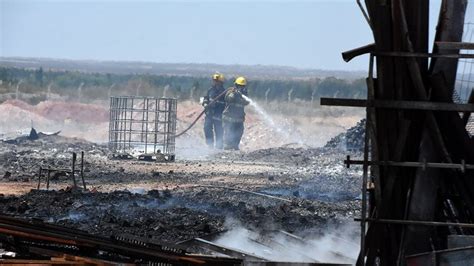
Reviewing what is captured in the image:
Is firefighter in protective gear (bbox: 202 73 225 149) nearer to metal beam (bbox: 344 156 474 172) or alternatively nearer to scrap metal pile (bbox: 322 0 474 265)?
scrap metal pile (bbox: 322 0 474 265)

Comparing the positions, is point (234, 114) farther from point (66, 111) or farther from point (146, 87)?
point (146, 87)

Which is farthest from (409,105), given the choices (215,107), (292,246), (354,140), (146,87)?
(146,87)

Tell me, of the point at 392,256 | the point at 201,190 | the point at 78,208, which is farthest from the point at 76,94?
the point at 392,256

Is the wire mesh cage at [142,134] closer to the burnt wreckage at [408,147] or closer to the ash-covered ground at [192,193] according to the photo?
the ash-covered ground at [192,193]

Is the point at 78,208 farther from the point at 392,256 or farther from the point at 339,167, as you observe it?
the point at 339,167

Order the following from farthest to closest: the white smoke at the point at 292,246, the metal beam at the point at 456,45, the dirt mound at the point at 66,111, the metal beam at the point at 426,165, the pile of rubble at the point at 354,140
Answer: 1. the dirt mound at the point at 66,111
2. the pile of rubble at the point at 354,140
3. the white smoke at the point at 292,246
4. the metal beam at the point at 426,165
5. the metal beam at the point at 456,45

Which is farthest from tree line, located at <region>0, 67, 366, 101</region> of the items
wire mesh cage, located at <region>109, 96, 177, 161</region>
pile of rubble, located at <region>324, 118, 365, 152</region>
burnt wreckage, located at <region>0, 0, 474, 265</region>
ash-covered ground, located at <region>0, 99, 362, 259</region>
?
burnt wreckage, located at <region>0, 0, 474, 265</region>

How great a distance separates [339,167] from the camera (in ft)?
113

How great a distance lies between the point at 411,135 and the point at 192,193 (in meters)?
14.2

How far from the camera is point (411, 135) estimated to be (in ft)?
38.0

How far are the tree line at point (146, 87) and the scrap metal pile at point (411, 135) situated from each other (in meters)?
39.7

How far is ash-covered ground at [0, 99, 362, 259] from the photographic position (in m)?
18.9

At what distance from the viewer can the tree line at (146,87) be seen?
53.7m

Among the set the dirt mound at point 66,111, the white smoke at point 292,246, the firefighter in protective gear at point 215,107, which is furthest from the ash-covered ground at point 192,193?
the dirt mound at point 66,111
